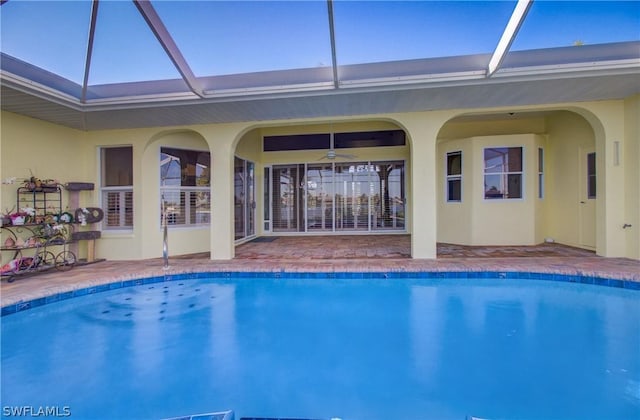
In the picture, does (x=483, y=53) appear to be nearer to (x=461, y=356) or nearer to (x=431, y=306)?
(x=431, y=306)

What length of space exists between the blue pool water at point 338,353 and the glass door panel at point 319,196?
205 inches

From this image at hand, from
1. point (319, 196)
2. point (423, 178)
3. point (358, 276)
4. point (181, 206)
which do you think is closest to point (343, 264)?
point (358, 276)

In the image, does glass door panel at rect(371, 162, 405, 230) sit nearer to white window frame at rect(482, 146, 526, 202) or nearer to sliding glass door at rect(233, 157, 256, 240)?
white window frame at rect(482, 146, 526, 202)

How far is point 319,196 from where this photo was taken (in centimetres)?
991

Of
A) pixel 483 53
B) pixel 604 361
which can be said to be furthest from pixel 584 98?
pixel 604 361

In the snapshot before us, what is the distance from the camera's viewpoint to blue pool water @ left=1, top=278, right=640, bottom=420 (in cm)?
232

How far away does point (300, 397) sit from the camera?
8.02 ft

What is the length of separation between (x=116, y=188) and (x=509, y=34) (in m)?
7.54

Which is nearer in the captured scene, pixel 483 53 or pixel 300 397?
pixel 300 397

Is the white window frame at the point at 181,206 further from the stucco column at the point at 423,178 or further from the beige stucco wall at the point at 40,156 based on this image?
the stucco column at the point at 423,178

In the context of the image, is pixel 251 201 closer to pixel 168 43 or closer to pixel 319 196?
pixel 319 196

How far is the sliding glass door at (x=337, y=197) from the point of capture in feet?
31.6

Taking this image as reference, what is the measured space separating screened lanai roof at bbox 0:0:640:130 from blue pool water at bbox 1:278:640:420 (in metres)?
3.18

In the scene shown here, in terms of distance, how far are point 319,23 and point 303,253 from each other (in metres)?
4.37
